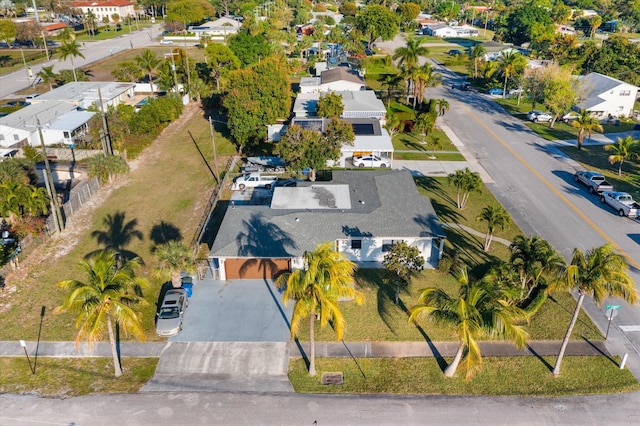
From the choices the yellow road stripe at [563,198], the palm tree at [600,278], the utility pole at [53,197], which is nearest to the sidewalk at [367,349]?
the palm tree at [600,278]

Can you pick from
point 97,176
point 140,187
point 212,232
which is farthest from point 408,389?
point 97,176

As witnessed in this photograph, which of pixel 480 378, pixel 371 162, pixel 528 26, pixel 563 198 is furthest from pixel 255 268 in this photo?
pixel 528 26

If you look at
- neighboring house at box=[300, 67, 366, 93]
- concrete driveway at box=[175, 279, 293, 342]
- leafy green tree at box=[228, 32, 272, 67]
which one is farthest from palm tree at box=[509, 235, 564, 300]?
leafy green tree at box=[228, 32, 272, 67]

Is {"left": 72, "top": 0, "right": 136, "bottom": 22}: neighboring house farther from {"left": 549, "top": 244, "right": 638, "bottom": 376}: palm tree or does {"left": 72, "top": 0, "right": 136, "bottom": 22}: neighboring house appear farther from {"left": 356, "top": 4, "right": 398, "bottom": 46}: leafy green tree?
{"left": 549, "top": 244, "right": 638, "bottom": 376}: palm tree

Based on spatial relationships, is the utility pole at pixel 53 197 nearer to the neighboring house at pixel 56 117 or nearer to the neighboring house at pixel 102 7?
the neighboring house at pixel 56 117

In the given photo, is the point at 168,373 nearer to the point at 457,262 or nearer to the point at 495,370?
the point at 495,370

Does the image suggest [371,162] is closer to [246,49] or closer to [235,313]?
[235,313]
